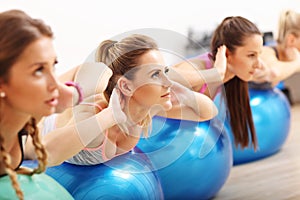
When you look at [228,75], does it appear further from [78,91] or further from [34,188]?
[34,188]

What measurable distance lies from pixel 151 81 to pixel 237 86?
54 cm

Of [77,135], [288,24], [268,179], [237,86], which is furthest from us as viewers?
[288,24]

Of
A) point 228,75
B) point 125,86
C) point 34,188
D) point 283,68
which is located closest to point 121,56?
point 125,86

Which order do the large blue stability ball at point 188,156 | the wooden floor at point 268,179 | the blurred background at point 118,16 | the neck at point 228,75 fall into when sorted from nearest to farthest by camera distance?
the large blue stability ball at point 188,156 → the neck at point 228,75 → the wooden floor at point 268,179 → the blurred background at point 118,16

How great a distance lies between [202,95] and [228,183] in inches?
34.6

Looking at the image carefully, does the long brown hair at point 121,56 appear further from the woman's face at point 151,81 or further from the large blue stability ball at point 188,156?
the large blue stability ball at point 188,156

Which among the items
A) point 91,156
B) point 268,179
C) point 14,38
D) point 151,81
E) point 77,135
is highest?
point 14,38

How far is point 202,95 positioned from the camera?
3.84 ft

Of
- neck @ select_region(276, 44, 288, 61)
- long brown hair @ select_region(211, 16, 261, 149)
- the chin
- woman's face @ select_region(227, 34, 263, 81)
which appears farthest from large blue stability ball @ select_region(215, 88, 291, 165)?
the chin

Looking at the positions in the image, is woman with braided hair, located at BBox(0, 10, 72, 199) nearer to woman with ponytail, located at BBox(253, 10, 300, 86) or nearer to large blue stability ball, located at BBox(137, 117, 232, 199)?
large blue stability ball, located at BBox(137, 117, 232, 199)

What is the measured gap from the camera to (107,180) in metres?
1.28

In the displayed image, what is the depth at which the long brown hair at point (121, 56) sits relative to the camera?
1063 mm

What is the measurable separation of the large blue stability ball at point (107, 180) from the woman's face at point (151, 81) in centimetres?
Answer: 19

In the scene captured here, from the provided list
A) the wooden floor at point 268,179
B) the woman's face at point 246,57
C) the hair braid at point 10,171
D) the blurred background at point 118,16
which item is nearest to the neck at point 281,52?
the blurred background at point 118,16
